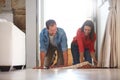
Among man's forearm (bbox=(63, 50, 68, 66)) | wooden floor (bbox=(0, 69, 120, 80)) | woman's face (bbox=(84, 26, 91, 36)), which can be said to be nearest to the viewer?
wooden floor (bbox=(0, 69, 120, 80))

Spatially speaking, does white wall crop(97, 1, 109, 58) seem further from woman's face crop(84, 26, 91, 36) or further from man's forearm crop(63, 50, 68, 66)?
man's forearm crop(63, 50, 68, 66)

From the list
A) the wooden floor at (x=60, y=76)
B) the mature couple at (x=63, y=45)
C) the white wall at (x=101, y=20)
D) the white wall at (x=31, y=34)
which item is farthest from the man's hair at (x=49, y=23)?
the wooden floor at (x=60, y=76)

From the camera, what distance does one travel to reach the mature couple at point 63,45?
4.33m

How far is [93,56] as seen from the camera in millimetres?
4387

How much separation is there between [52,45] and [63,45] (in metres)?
0.19

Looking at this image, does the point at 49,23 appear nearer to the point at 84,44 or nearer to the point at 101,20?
the point at 84,44

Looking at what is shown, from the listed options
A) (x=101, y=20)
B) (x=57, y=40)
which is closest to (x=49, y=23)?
(x=57, y=40)

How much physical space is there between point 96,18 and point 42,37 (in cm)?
110

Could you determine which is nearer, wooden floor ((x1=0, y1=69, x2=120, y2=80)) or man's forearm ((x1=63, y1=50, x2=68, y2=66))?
wooden floor ((x1=0, y1=69, x2=120, y2=80))

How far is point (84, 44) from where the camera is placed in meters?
4.44

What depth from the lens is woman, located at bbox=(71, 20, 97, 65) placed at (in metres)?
4.39

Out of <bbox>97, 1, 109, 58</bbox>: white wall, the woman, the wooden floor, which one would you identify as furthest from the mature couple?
the wooden floor

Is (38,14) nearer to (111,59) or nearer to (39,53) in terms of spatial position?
(39,53)

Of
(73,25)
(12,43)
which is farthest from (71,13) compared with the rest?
(12,43)
